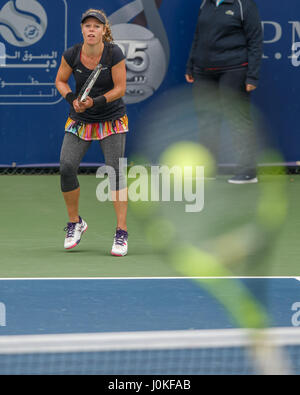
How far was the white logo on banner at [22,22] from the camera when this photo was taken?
10.6 m

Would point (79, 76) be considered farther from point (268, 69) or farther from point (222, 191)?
point (268, 69)

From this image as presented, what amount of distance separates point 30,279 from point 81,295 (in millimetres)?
567

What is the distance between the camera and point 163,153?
11039mm

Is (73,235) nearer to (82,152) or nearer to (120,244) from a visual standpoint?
(120,244)

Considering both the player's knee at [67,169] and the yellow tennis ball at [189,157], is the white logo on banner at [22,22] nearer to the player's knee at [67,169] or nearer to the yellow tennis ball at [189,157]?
the yellow tennis ball at [189,157]

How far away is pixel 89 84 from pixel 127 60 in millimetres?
4155

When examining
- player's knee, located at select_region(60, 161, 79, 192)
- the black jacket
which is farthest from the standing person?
player's knee, located at select_region(60, 161, 79, 192)

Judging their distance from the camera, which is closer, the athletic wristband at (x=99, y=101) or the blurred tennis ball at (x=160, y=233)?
the athletic wristband at (x=99, y=101)

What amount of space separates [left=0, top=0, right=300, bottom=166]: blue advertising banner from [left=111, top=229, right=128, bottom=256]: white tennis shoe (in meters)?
3.94

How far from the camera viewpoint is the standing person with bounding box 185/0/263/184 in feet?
33.4

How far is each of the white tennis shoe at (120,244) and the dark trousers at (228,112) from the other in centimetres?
359

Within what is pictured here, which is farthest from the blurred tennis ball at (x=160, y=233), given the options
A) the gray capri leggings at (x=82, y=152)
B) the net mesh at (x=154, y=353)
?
the net mesh at (x=154, y=353)

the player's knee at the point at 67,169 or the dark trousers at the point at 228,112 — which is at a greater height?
the dark trousers at the point at 228,112
